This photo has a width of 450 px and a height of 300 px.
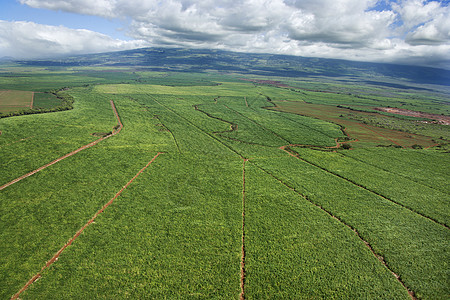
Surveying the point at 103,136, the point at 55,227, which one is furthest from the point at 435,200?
the point at 103,136

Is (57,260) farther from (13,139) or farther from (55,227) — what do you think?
(13,139)

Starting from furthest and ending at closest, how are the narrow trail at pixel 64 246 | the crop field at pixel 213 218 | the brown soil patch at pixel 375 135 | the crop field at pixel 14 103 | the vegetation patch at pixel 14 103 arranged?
the crop field at pixel 14 103, the vegetation patch at pixel 14 103, the brown soil patch at pixel 375 135, the crop field at pixel 213 218, the narrow trail at pixel 64 246

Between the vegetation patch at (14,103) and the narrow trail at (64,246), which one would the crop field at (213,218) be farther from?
the vegetation patch at (14,103)

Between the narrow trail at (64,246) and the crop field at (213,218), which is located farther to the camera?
the crop field at (213,218)

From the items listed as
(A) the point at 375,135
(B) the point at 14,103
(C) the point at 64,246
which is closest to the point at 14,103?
(B) the point at 14,103

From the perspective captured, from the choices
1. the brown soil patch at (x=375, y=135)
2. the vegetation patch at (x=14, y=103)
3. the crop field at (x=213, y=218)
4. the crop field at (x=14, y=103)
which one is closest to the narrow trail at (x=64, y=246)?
the crop field at (x=213, y=218)

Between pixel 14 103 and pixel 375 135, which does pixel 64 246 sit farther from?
pixel 14 103

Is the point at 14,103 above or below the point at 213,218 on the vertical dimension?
above

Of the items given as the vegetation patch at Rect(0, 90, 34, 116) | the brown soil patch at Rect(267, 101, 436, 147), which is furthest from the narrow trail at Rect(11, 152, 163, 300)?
the brown soil patch at Rect(267, 101, 436, 147)
